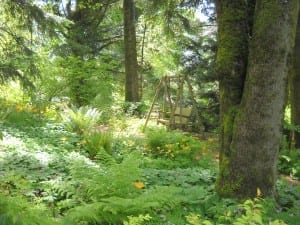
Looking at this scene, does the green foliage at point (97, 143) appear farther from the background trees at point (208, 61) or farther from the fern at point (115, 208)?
the fern at point (115, 208)

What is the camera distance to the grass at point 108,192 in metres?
3.27

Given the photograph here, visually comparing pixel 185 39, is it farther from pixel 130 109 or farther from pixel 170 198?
pixel 170 198

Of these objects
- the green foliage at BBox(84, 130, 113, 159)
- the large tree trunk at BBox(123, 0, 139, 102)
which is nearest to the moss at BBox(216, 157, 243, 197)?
the green foliage at BBox(84, 130, 113, 159)

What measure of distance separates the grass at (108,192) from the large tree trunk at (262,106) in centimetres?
27

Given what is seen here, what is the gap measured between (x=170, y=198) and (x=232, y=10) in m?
2.15

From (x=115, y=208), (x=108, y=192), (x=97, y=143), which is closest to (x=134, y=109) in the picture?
(x=97, y=143)

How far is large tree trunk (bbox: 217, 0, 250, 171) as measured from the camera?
166 inches

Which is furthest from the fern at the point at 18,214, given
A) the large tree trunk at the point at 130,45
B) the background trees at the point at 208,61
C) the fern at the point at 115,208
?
the large tree trunk at the point at 130,45

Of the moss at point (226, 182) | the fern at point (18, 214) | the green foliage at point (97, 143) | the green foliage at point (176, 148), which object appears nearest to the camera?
the fern at point (18, 214)

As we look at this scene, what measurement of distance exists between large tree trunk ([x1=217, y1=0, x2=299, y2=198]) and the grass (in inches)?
10.7

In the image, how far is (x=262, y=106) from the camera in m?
3.97

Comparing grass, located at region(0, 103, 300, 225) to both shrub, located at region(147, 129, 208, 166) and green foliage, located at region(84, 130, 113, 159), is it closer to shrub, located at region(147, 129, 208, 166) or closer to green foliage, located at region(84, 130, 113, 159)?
green foliage, located at region(84, 130, 113, 159)

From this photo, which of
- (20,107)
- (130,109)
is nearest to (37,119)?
(20,107)

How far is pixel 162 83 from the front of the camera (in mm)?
10852
